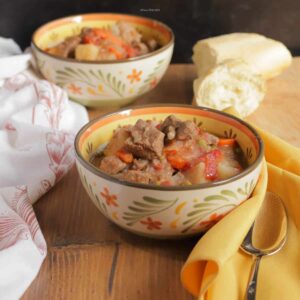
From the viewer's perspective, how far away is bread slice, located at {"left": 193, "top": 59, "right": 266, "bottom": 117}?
4.63 feet

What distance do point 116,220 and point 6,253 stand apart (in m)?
0.18

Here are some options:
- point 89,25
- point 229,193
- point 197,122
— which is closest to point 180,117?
point 197,122

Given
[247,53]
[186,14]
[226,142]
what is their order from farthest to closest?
[186,14] < [247,53] < [226,142]

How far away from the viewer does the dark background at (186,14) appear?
1772 mm

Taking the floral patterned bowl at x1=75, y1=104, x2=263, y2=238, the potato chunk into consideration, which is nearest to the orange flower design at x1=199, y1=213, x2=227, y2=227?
the floral patterned bowl at x1=75, y1=104, x2=263, y2=238

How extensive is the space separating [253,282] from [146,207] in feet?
0.62

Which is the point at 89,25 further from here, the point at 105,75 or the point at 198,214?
the point at 198,214

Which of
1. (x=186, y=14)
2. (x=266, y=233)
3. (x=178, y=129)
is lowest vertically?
(x=186, y=14)

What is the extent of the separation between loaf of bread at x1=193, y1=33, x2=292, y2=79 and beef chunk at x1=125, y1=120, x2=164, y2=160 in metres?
0.63

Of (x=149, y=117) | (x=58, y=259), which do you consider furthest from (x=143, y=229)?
(x=149, y=117)

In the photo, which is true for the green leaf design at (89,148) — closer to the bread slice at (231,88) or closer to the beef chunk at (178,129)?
the beef chunk at (178,129)

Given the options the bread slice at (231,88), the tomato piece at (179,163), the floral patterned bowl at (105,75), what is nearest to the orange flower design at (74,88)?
the floral patterned bowl at (105,75)

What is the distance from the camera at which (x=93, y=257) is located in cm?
90

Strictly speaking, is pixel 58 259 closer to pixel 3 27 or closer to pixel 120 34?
pixel 120 34
